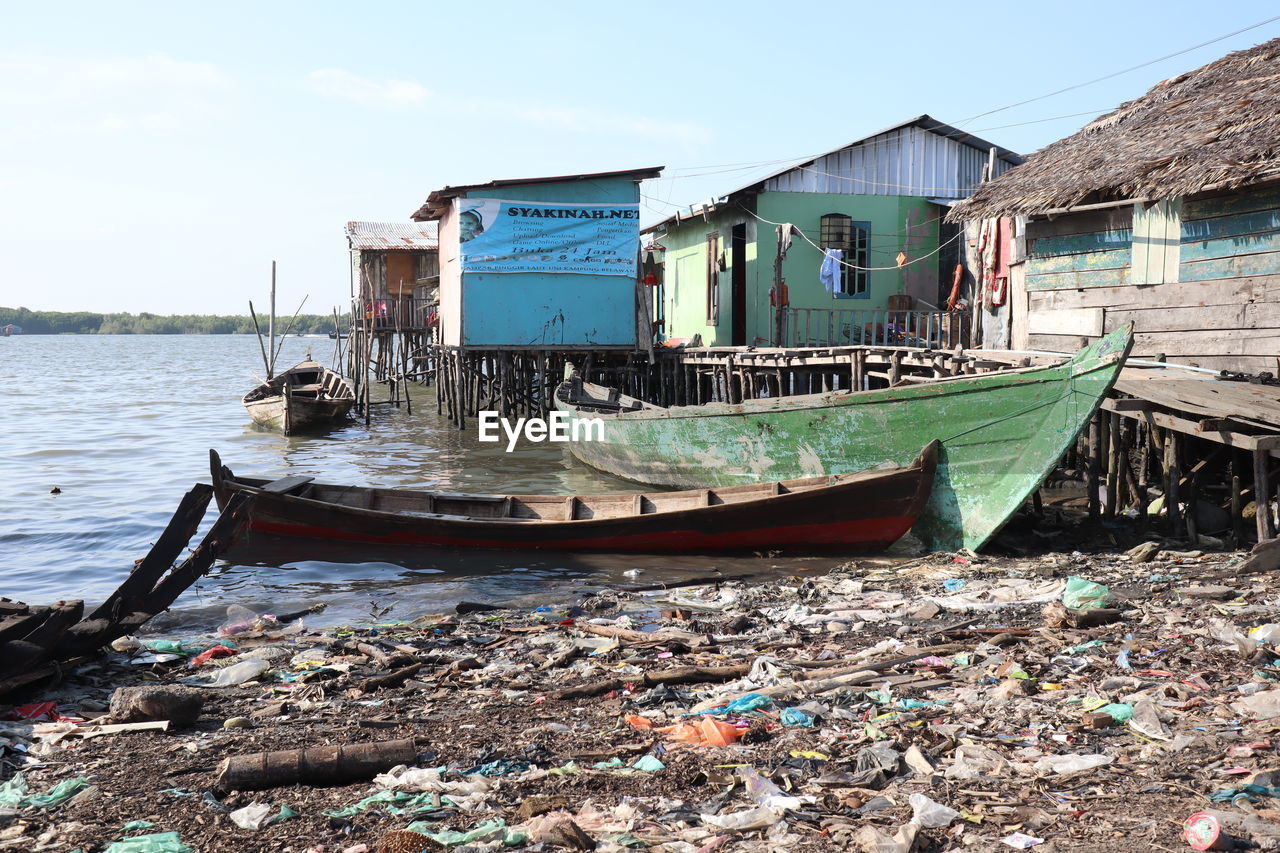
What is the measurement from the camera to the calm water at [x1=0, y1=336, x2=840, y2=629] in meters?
9.26

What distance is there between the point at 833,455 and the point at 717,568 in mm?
1686

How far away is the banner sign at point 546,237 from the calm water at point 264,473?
382 cm

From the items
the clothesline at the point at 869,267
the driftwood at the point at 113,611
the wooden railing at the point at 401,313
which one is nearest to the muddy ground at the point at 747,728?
the driftwood at the point at 113,611

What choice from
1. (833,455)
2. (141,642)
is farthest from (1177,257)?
(141,642)

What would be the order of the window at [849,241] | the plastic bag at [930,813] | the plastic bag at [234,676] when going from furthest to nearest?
the window at [849,241]
the plastic bag at [234,676]
the plastic bag at [930,813]

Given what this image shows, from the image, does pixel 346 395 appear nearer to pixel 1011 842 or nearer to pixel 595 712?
Answer: pixel 595 712

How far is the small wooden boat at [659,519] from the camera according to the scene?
9422mm

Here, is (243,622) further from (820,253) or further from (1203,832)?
(820,253)

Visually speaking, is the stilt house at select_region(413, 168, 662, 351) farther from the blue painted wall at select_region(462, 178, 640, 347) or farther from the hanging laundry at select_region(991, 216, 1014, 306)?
the hanging laundry at select_region(991, 216, 1014, 306)

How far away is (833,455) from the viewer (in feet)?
32.9

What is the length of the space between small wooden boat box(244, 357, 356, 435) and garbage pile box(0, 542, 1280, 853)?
16.1 m

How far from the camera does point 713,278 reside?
72.6 feet

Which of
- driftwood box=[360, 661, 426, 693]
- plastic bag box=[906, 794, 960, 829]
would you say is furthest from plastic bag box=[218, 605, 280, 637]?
plastic bag box=[906, 794, 960, 829]

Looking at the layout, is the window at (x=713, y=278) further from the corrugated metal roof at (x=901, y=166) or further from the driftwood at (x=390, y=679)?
the driftwood at (x=390, y=679)
